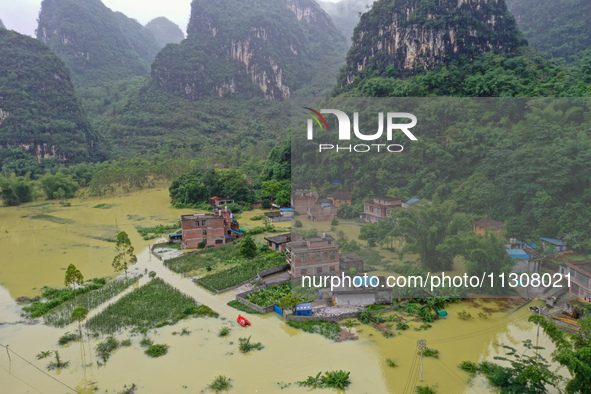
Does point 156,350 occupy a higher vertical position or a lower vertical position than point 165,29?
lower

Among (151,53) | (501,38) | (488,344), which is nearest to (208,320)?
(488,344)

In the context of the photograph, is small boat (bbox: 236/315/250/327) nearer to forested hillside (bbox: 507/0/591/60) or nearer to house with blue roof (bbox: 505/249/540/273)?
house with blue roof (bbox: 505/249/540/273)

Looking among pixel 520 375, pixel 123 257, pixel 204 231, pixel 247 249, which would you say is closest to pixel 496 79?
pixel 247 249

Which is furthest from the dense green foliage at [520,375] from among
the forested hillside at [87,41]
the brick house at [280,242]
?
the forested hillside at [87,41]

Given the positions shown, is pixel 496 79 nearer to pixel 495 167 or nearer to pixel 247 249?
pixel 495 167

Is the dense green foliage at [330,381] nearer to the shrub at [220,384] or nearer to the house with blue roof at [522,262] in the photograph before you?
the shrub at [220,384]

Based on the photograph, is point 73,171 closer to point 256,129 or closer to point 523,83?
point 256,129

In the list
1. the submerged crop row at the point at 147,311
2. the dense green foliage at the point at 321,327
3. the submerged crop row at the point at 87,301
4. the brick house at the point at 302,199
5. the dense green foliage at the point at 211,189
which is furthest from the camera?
the dense green foliage at the point at 211,189

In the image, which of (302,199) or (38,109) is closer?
(302,199)
